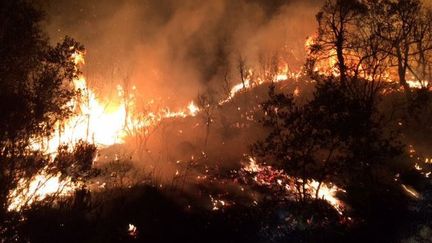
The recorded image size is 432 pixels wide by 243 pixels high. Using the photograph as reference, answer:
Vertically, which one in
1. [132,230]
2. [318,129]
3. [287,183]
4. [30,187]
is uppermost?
[318,129]

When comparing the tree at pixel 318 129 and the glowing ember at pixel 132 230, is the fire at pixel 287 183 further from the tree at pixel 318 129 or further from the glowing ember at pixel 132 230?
the glowing ember at pixel 132 230

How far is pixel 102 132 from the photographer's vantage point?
158ft

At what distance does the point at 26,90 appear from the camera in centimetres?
1962

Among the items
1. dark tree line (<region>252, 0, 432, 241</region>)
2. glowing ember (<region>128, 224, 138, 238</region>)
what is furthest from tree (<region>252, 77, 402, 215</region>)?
glowing ember (<region>128, 224, 138, 238</region>)

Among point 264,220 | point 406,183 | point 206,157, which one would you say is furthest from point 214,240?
point 406,183

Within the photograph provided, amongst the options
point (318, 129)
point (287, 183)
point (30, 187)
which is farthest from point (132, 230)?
point (318, 129)

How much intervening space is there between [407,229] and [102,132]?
34414mm

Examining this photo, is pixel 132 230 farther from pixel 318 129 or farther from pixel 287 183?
pixel 318 129

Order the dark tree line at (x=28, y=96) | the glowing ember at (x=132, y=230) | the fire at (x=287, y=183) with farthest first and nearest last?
the fire at (x=287, y=183)
the glowing ember at (x=132, y=230)
the dark tree line at (x=28, y=96)

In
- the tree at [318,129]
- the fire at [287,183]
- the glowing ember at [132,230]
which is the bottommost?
the glowing ember at [132,230]

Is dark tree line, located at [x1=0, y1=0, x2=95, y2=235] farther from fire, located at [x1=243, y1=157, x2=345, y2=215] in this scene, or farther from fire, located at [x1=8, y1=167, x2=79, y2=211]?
fire, located at [x1=243, y1=157, x2=345, y2=215]

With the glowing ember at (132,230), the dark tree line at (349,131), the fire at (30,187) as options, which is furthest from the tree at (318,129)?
the fire at (30,187)

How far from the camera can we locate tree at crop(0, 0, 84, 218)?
1789 centimetres

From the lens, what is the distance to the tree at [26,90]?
58.7ft
